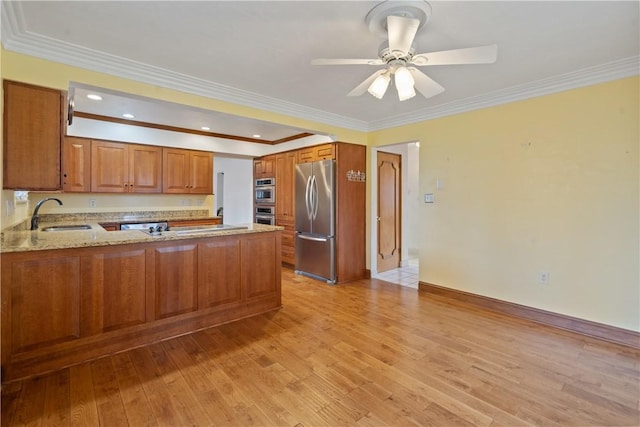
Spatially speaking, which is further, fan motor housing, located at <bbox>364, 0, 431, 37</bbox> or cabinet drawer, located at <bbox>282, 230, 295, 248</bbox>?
cabinet drawer, located at <bbox>282, 230, 295, 248</bbox>

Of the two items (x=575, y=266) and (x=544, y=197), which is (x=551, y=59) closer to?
(x=544, y=197)

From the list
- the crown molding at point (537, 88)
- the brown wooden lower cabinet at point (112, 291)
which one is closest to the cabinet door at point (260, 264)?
the brown wooden lower cabinet at point (112, 291)

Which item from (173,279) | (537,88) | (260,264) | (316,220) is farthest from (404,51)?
(316,220)

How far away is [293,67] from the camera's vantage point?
106 inches

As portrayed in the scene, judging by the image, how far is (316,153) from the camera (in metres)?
4.81

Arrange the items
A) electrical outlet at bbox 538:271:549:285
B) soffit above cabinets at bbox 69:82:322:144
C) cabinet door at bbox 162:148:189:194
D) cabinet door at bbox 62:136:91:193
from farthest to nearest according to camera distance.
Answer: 1. cabinet door at bbox 162:148:189:194
2. cabinet door at bbox 62:136:91:193
3. soffit above cabinets at bbox 69:82:322:144
4. electrical outlet at bbox 538:271:549:285

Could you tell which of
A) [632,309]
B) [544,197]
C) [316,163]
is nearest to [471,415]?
[632,309]

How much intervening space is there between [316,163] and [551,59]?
117 inches

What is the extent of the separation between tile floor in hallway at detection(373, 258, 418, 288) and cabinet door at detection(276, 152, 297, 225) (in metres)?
1.83

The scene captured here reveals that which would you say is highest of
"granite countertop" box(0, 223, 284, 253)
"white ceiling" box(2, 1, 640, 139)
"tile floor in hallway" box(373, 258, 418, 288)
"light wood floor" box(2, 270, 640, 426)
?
"white ceiling" box(2, 1, 640, 139)

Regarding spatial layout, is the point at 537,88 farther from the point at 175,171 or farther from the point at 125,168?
the point at 125,168

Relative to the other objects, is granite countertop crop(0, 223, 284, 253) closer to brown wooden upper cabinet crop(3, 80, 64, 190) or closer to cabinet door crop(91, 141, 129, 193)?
brown wooden upper cabinet crop(3, 80, 64, 190)

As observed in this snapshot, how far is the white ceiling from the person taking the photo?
6.23 feet

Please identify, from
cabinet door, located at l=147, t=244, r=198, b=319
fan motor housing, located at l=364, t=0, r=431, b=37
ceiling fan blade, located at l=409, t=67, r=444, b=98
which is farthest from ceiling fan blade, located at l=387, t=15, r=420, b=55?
cabinet door, located at l=147, t=244, r=198, b=319
